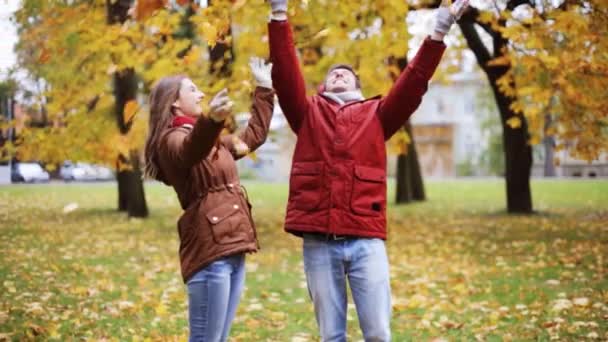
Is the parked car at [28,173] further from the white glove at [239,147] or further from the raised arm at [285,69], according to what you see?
the raised arm at [285,69]

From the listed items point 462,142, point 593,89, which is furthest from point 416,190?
point 462,142

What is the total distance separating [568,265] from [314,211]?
6828 mm

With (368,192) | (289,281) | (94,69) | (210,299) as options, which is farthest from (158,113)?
(94,69)

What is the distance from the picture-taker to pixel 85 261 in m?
10.1

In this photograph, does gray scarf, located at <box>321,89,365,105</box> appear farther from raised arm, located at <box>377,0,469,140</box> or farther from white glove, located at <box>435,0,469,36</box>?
white glove, located at <box>435,0,469,36</box>

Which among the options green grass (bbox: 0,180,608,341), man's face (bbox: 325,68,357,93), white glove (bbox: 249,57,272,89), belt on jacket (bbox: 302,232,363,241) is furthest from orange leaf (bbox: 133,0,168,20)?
green grass (bbox: 0,180,608,341)

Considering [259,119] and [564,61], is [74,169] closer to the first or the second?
[564,61]

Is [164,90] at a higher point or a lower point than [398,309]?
higher

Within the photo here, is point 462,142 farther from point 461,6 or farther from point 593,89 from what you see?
point 461,6

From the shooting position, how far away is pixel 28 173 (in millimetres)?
11211

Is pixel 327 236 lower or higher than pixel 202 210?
lower

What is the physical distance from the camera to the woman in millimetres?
3436

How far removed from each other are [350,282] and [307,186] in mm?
535

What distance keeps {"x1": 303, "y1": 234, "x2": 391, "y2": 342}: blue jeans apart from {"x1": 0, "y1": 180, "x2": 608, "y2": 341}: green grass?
7.24 feet
